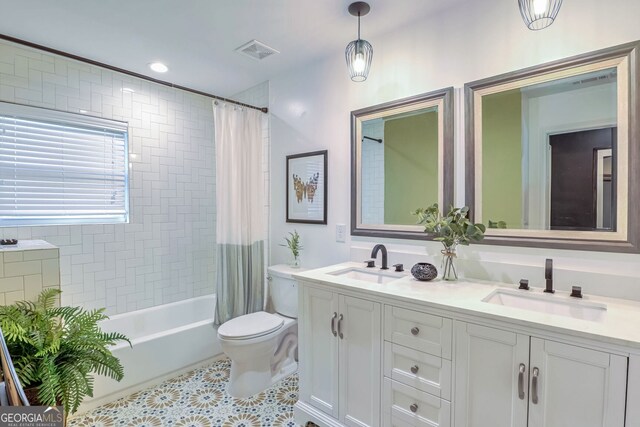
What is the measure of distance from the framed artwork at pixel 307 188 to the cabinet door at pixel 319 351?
2.65ft

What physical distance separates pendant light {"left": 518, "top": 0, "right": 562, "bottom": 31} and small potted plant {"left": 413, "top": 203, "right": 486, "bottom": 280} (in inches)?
33.3

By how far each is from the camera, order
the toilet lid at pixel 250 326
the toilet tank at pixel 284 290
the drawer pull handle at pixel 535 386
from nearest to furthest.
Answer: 1. the drawer pull handle at pixel 535 386
2. the toilet lid at pixel 250 326
3. the toilet tank at pixel 284 290

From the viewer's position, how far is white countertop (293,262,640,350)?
3.41 feet

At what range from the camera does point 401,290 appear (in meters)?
1.52

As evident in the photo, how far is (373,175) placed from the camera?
2170mm

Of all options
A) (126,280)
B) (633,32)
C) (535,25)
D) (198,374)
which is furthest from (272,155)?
(633,32)

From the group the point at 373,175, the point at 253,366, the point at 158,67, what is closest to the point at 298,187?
the point at 373,175

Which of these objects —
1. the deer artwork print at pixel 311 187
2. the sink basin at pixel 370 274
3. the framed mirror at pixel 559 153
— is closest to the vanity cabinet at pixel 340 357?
Answer: the sink basin at pixel 370 274

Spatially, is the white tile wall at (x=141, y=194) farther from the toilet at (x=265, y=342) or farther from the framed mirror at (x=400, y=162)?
the framed mirror at (x=400, y=162)

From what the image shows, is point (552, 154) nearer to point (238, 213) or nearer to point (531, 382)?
point (531, 382)

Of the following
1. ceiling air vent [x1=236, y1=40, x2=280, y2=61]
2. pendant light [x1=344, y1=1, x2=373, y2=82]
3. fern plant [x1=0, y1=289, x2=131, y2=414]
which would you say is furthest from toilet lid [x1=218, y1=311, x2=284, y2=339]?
ceiling air vent [x1=236, y1=40, x2=280, y2=61]

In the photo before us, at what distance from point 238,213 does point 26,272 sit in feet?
4.38

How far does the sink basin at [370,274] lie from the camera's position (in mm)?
1912

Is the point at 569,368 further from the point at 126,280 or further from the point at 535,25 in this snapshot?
the point at 126,280
